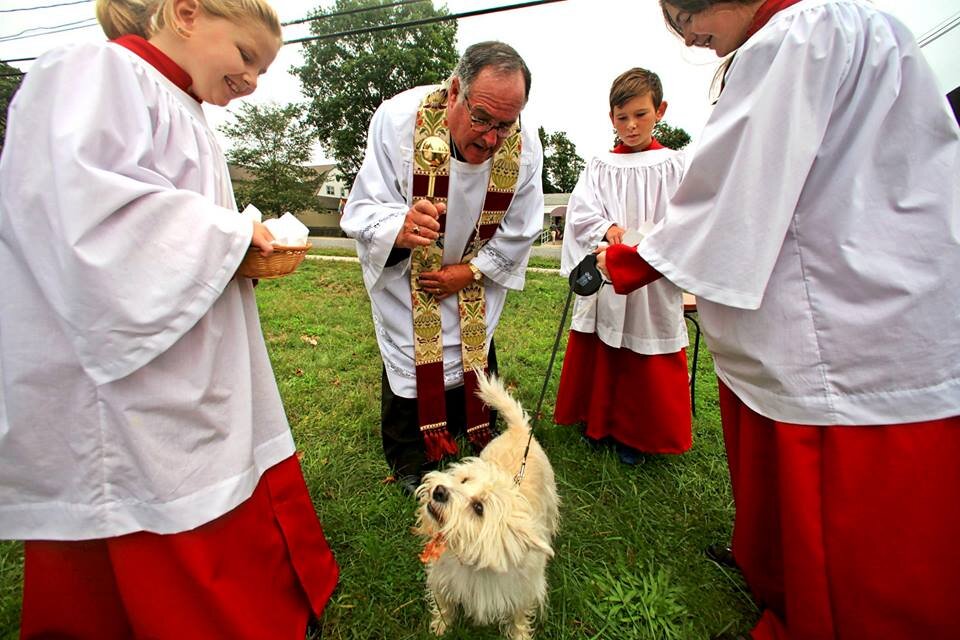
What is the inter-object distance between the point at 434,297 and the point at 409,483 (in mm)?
1097

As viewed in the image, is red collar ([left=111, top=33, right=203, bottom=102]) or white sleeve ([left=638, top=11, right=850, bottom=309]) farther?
red collar ([left=111, top=33, right=203, bottom=102])

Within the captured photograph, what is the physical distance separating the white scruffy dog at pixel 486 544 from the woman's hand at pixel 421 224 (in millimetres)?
1023

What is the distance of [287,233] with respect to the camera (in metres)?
1.39

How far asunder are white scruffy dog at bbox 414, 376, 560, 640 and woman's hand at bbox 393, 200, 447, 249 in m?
1.02

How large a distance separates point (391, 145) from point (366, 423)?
6.64 ft

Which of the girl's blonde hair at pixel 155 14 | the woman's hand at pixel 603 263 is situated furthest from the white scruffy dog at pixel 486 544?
the girl's blonde hair at pixel 155 14

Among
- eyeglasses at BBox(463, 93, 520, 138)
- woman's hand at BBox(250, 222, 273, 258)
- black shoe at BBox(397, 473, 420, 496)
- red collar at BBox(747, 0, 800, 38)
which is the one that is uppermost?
red collar at BBox(747, 0, 800, 38)

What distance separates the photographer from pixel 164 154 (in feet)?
4.35

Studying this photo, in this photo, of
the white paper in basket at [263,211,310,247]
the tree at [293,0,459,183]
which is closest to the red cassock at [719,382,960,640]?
the white paper in basket at [263,211,310,247]

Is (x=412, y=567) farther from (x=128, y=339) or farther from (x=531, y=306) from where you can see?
(x=531, y=306)

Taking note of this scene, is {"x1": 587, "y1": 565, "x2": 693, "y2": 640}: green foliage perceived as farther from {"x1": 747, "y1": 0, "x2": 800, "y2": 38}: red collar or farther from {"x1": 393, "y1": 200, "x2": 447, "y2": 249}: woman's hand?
{"x1": 747, "y1": 0, "x2": 800, "y2": 38}: red collar

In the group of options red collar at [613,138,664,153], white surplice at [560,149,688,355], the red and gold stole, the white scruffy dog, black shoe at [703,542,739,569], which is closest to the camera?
the white scruffy dog

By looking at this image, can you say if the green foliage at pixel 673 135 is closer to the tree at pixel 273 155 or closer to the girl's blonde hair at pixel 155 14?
the tree at pixel 273 155

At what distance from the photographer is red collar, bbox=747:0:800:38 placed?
1.31 m
